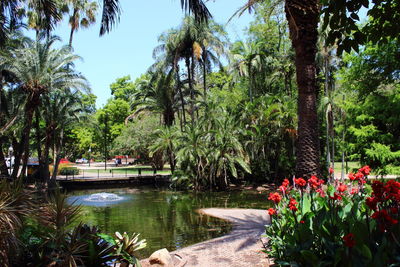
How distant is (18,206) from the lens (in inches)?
178

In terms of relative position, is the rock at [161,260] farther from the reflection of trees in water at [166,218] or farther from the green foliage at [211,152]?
the green foliage at [211,152]

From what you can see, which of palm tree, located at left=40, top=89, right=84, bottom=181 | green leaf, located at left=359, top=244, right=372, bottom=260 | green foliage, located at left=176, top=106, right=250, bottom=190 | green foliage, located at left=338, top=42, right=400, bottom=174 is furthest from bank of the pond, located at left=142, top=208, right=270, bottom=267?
palm tree, located at left=40, top=89, right=84, bottom=181

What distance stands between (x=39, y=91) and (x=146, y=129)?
22.6 metres

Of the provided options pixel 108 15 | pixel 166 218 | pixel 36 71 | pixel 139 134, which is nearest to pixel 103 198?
pixel 166 218

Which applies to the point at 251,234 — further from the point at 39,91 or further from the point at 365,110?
the point at 39,91

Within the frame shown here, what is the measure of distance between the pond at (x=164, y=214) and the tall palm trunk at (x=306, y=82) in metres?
4.27

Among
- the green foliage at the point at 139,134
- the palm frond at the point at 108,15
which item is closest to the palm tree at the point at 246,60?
the green foliage at the point at 139,134

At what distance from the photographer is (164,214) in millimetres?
16547

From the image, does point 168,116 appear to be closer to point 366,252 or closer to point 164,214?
point 164,214

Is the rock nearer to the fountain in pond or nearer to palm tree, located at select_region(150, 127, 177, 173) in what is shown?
the fountain in pond

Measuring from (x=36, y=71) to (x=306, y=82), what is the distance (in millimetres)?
18476

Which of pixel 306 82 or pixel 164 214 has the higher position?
pixel 306 82

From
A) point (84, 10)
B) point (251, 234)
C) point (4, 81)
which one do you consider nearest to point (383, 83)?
point (251, 234)

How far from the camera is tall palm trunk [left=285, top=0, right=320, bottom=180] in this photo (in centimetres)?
885
